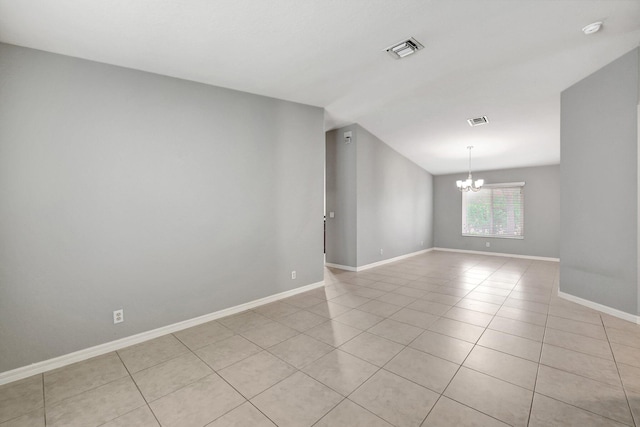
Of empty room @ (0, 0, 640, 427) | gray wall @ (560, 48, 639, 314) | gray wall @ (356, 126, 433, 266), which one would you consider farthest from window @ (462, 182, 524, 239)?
gray wall @ (560, 48, 639, 314)

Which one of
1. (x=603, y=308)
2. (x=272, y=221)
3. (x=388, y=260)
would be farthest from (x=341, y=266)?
(x=603, y=308)

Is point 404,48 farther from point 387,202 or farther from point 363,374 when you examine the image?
point 387,202

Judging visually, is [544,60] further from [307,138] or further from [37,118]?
[37,118]

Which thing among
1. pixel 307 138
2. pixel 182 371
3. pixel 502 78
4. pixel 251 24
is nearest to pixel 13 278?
pixel 182 371

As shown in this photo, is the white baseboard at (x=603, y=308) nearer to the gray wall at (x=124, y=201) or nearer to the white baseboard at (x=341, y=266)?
the white baseboard at (x=341, y=266)

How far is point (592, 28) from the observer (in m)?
2.67

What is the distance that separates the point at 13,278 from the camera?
2264 mm

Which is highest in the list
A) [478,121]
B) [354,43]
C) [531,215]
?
[354,43]

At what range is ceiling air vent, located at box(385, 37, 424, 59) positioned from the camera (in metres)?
2.79

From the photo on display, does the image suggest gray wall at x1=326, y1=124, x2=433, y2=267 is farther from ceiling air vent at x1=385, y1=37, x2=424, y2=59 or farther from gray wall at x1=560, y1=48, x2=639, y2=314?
gray wall at x1=560, y1=48, x2=639, y2=314

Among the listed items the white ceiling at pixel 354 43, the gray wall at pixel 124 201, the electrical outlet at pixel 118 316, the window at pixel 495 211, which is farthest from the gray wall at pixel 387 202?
the electrical outlet at pixel 118 316

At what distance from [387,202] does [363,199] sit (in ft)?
3.48

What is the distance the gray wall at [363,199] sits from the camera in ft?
18.9

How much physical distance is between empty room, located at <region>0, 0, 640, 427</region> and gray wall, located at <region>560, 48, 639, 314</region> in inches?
1.0
